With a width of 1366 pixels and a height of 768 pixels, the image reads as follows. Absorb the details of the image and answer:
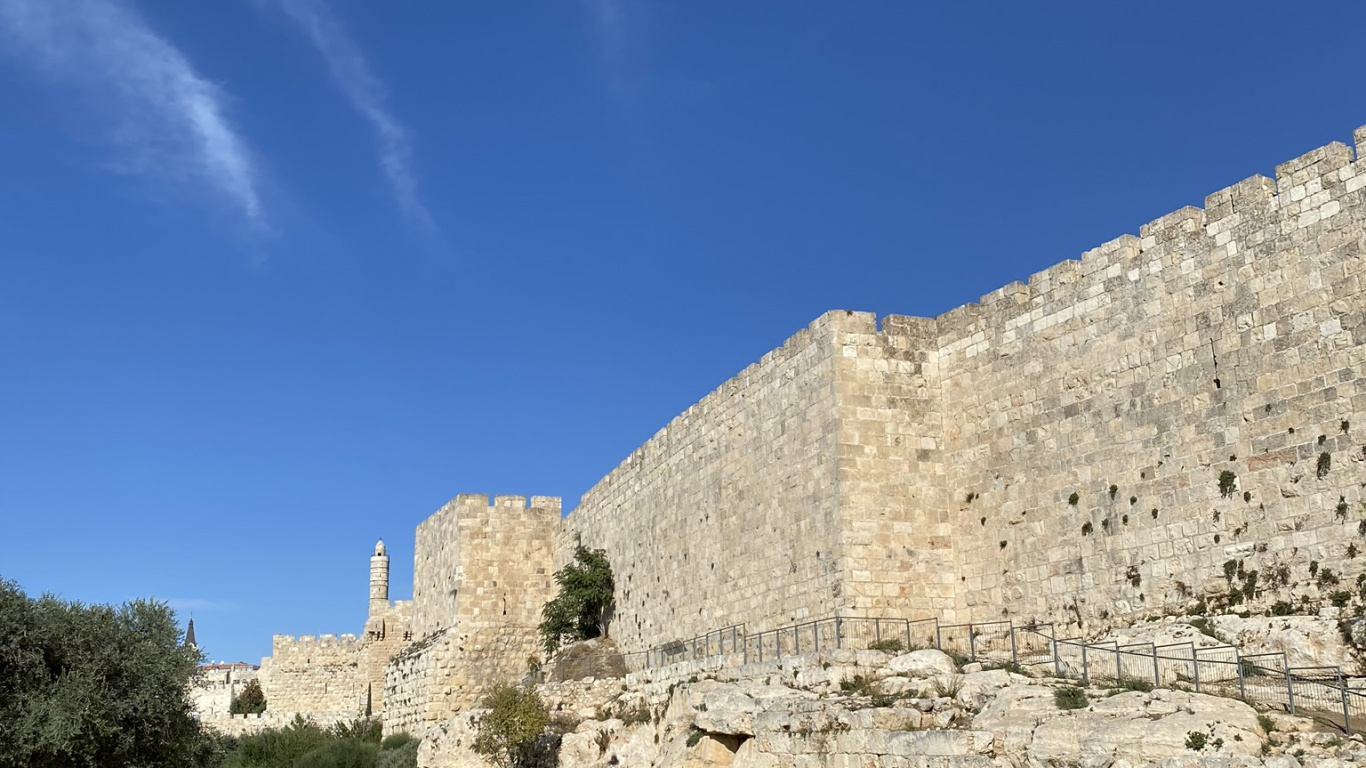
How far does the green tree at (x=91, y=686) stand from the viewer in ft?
61.5

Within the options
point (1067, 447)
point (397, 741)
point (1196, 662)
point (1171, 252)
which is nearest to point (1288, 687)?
point (1196, 662)

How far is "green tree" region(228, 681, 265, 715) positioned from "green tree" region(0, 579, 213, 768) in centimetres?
2205

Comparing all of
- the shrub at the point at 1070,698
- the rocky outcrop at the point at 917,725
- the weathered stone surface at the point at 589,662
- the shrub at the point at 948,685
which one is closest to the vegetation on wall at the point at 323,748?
the weathered stone surface at the point at 589,662

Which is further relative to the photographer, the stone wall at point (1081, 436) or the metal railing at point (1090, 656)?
the stone wall at point (1081, 436)

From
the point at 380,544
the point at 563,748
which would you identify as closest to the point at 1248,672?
the point at 563,748

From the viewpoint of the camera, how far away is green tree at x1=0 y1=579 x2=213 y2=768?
18.7 meters

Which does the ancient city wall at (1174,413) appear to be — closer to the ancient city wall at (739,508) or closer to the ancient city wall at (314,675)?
the ancient city wall at (739,508)

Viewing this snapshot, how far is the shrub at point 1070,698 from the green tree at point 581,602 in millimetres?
15610

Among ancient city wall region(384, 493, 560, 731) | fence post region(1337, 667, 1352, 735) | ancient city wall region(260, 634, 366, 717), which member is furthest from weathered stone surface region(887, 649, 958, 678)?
ancient city wall region(260, 634, 366, 717)

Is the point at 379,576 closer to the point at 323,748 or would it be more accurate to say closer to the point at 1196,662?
the point at 323,748

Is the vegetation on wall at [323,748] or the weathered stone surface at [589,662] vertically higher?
the weathered stone surface at [589,662]

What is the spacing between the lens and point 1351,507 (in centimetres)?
1306

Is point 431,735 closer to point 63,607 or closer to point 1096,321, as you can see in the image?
point 63,607

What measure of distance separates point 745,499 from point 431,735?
28.6 ft
